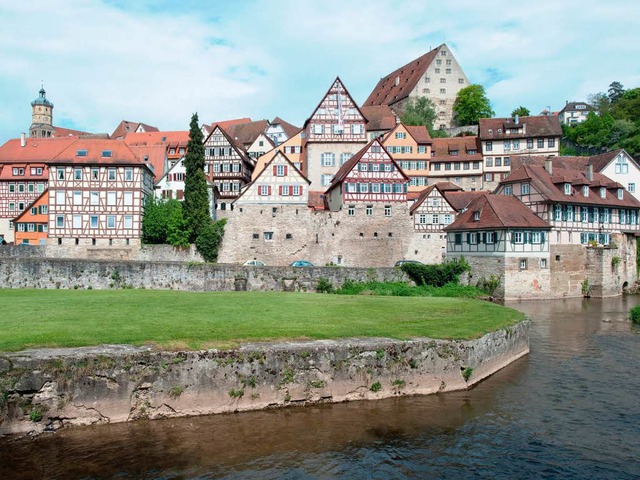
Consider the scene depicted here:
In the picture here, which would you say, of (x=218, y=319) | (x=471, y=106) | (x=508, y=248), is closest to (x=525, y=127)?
(x=471, y=106)

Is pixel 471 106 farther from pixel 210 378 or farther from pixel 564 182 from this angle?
pixel 210 378

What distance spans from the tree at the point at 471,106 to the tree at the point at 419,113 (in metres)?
5.59

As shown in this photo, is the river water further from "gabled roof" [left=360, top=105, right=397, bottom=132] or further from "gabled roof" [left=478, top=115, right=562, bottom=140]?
"gabled roof" [left=360, top=105, right=397, bottom=132]

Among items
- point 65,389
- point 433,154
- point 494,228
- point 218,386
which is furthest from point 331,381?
point 433,154

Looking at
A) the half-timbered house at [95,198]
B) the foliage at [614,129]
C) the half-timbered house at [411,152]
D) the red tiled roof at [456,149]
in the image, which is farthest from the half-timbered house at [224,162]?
the foliage at [614,129]

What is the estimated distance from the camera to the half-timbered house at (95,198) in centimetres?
4709

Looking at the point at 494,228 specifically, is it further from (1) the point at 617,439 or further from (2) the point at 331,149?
(1) the point at 617,439

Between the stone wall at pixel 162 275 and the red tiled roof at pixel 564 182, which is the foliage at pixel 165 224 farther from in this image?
the red tiled roof at pixel 564 182

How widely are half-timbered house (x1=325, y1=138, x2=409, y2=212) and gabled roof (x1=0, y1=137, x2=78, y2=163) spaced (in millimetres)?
31441

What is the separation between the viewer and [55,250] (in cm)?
4494

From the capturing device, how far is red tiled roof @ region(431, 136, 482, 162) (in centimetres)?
6662

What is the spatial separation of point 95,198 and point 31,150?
18.3 meters

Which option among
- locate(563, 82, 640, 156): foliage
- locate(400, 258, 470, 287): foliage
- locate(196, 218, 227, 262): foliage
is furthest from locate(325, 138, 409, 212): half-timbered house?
locate(563, 82, 640, 156): foliage

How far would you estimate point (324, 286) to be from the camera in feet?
107
